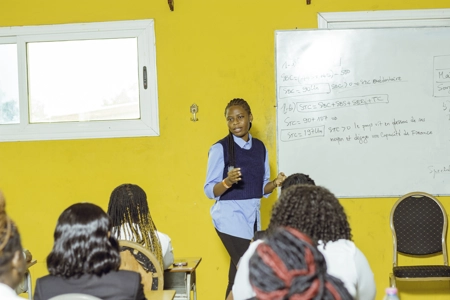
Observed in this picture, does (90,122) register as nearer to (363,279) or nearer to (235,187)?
(235,187)

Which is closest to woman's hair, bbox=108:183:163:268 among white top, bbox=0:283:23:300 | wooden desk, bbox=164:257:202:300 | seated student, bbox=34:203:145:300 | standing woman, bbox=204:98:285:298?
wooden desk, bbox=164:257:202:300

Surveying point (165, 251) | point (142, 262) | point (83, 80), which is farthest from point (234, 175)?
point (83, 80)

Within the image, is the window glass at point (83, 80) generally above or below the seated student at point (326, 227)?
above

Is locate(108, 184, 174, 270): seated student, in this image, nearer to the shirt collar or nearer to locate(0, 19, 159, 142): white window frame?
the shirt collar

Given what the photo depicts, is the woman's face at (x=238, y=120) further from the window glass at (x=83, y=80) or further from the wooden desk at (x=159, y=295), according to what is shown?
the wooden desk at (x=159, y=295)

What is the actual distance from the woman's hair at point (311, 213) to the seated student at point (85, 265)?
511 mm

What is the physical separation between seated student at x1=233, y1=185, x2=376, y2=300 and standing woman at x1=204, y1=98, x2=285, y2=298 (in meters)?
1.72

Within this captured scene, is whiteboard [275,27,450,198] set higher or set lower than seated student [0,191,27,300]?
higher

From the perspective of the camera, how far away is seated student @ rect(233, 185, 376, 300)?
6.34 ft

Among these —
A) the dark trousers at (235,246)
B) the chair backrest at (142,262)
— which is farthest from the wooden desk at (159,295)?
the dark trousers at (235,246)

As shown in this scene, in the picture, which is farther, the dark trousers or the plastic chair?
the plastic chair

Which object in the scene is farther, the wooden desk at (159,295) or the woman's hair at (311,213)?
the wooden desk at (159,295)

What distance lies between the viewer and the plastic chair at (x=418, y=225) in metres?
4.17

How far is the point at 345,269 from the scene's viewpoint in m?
1.99
